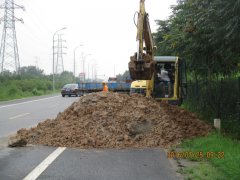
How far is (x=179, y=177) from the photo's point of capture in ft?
25.5

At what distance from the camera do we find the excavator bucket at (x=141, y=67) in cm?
1300

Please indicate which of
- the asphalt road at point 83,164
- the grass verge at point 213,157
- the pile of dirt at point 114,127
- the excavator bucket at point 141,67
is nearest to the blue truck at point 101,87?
the pile of dirt at point 114,127

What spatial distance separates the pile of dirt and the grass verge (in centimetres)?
82

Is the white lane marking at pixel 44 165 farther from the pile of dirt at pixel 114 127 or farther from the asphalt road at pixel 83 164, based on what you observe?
the pile of dirt at pixel 114 127

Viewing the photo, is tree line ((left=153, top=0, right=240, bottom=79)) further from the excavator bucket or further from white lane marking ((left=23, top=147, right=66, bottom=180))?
white lane marking ((left=23, top=147, right=66, bottom=180))

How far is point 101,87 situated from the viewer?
42062mm

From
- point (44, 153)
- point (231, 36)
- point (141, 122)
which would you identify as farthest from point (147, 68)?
point (44, 153)

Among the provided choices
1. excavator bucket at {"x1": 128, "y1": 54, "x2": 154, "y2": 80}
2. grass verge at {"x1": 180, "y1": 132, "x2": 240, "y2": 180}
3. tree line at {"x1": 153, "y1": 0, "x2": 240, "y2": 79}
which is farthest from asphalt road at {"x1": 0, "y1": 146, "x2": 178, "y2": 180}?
tree line at {"x1": 153, "y1": 0, "x2": 240, "y2": 79}

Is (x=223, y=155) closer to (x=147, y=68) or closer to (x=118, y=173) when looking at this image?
(x=118, y=173)

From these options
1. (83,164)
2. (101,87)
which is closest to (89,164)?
Answer: (83,164)

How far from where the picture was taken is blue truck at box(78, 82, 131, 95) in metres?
41.2

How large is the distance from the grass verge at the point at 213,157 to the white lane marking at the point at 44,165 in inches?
108
